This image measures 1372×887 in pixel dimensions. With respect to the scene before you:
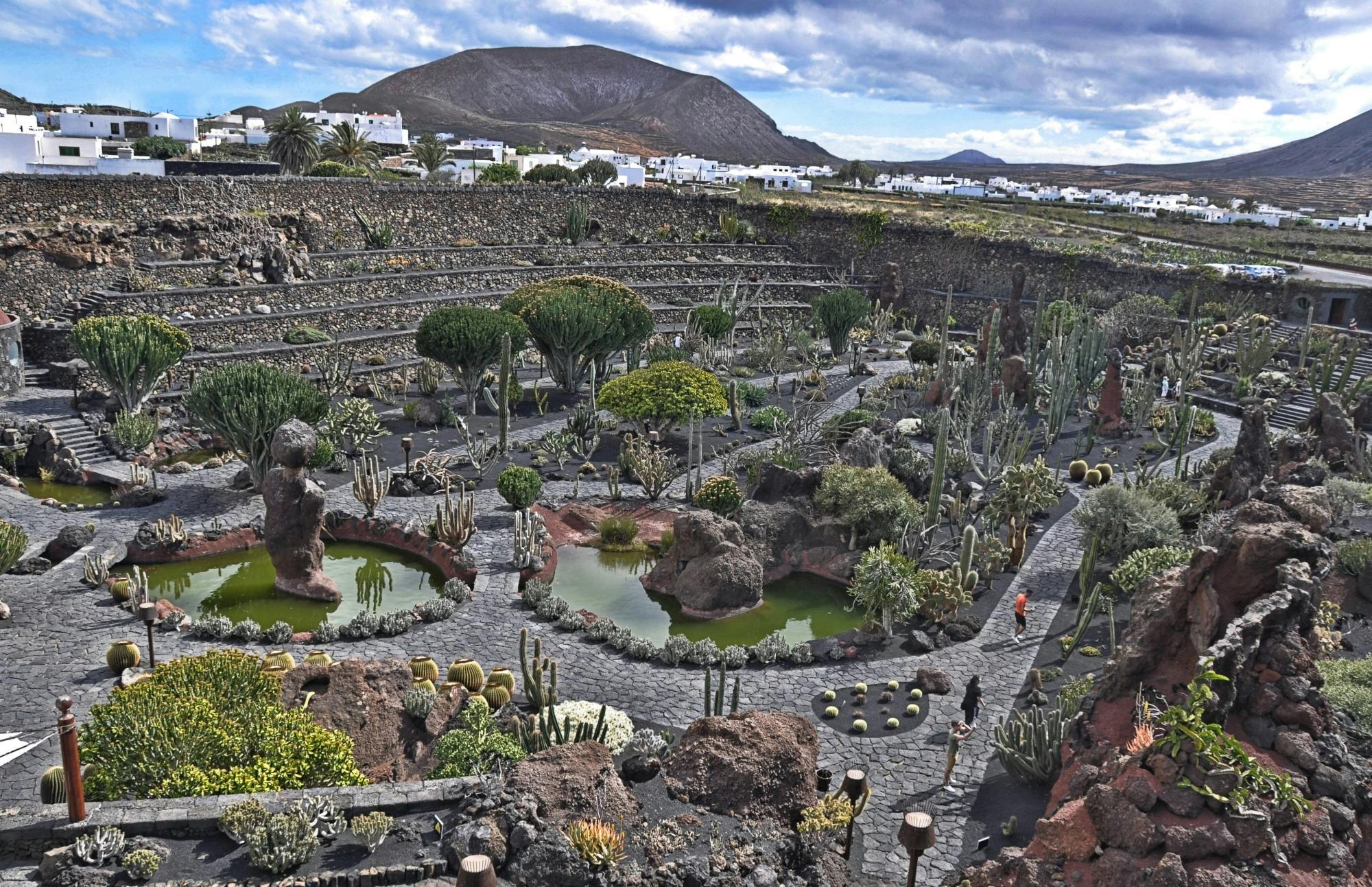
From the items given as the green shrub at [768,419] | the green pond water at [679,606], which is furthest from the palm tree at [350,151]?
the green pond water at [679,606]

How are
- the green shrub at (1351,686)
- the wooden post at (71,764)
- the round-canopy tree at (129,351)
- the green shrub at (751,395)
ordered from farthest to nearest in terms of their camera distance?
the green shrub at (751,395) < the round-canopy tree at (129,351) < the green shrub at (1351,686) < the wooden post at (71,764)

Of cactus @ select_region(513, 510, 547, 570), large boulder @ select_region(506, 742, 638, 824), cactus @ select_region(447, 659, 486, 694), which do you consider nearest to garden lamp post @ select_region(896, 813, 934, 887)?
large boulder @ select_region(506, 742, 638, 824)

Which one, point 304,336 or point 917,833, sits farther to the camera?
point 304,336

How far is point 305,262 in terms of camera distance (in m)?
38.0

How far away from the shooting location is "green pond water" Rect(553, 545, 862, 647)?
59.9 ft

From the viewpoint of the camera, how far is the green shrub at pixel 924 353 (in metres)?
36.1

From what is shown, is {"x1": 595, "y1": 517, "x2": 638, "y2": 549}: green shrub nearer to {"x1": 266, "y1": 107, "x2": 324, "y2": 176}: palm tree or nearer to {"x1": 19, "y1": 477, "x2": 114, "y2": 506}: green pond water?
{"x1": 19, "y1": 477, "x2": 114, "y2": 506}: green pond water

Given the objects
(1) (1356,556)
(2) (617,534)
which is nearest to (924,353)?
(2) (617,534)

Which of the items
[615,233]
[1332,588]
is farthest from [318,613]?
[615,233]

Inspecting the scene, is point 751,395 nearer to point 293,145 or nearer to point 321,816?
point 321,816

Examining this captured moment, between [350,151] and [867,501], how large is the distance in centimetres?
4036

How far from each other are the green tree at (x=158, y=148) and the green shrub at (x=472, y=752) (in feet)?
160

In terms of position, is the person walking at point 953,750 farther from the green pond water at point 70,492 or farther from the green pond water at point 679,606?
the green pond water at point 70,492

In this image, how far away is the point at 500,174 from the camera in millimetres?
57219
